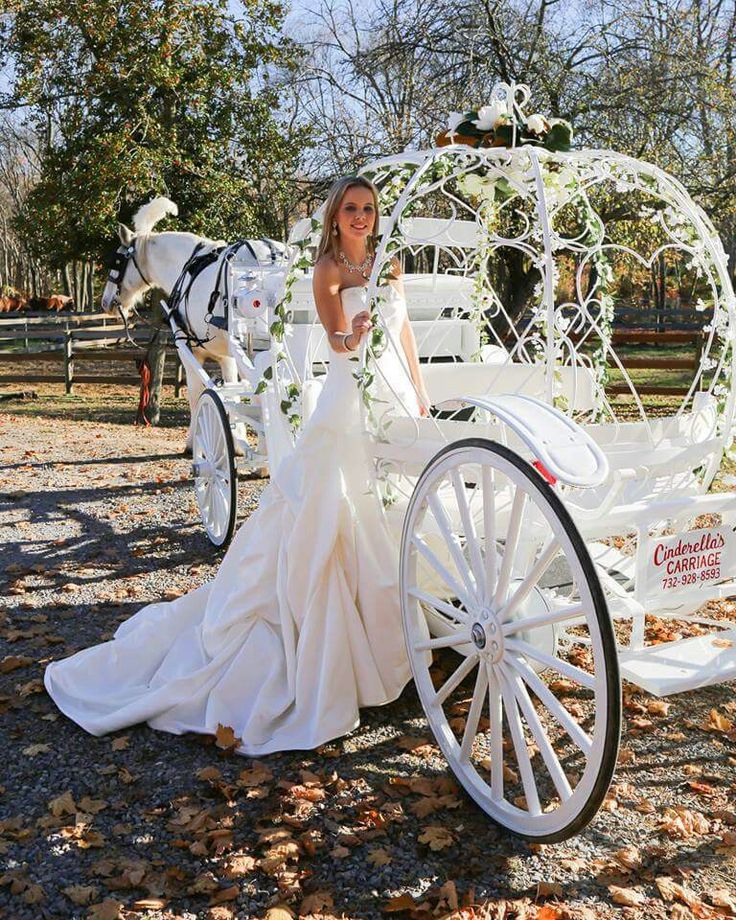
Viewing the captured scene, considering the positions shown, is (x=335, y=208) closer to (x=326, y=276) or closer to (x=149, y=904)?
(x=326, y=276)

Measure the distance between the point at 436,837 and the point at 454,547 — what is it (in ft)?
3.16

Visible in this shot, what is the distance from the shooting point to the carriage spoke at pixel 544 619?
267cm

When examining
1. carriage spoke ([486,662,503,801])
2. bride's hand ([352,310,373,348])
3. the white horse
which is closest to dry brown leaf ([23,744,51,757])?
carriage spoke ([486,662,503,801])

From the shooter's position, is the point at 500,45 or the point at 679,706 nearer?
the point at 679,706

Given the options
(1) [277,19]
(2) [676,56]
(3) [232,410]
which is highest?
(1) [277,19]

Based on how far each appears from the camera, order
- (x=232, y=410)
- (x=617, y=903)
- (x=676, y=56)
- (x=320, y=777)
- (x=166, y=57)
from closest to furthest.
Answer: (x=617, y=903) < (x=320, y=777) < (x=232, y=410) < (x=676, y=56) < (x=166, y=57)

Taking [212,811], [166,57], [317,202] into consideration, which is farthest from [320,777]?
[166,57]

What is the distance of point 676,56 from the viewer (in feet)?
33.5

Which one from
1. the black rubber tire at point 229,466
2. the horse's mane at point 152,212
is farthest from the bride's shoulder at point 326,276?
the horse's mane at point 152,212

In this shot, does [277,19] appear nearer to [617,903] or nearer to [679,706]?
[679,706]

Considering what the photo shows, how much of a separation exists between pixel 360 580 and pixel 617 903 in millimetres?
1576

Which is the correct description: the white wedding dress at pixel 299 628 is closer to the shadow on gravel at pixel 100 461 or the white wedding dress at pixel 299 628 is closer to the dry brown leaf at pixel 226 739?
the dry brown leaf at pixel 226 739

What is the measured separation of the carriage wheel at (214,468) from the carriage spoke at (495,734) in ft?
11.0

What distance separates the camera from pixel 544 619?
2.78m
